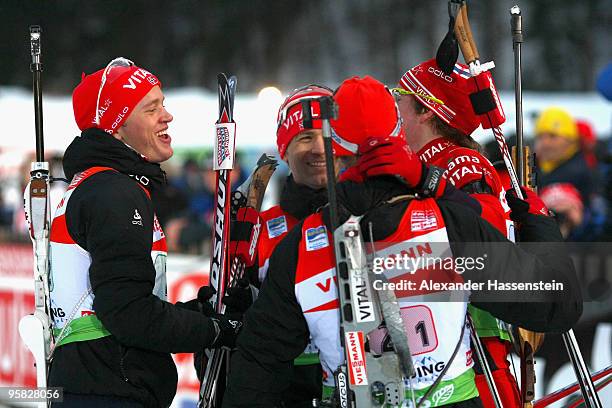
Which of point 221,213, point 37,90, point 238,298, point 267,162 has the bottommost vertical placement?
point 238,298

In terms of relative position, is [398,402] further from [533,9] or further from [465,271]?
[533,9]

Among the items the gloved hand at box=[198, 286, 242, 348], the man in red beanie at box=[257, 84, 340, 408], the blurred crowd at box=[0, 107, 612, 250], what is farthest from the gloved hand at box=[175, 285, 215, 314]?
the blurred crowd at box=[0, 107, 612, 250]

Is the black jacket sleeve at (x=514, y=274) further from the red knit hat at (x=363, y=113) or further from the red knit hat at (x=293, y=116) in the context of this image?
the red knit hat at (x=293, y=116)

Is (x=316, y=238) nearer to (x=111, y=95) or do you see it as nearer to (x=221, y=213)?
(x=221, y=213)

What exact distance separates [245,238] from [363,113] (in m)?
1.12

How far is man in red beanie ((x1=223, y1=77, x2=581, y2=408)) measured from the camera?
9.13 ft

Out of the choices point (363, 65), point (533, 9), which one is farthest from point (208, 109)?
point (533, 9)

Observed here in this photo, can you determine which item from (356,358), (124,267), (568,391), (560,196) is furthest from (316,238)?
(560,196)

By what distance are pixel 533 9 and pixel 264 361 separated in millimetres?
21227

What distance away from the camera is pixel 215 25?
2558cm

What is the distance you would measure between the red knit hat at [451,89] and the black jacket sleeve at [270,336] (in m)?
1.00

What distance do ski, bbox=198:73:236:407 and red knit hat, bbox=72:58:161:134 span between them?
0.34 metres

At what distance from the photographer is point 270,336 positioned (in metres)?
2.90

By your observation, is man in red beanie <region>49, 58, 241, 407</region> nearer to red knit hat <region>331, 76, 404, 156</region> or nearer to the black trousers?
the black trousers
